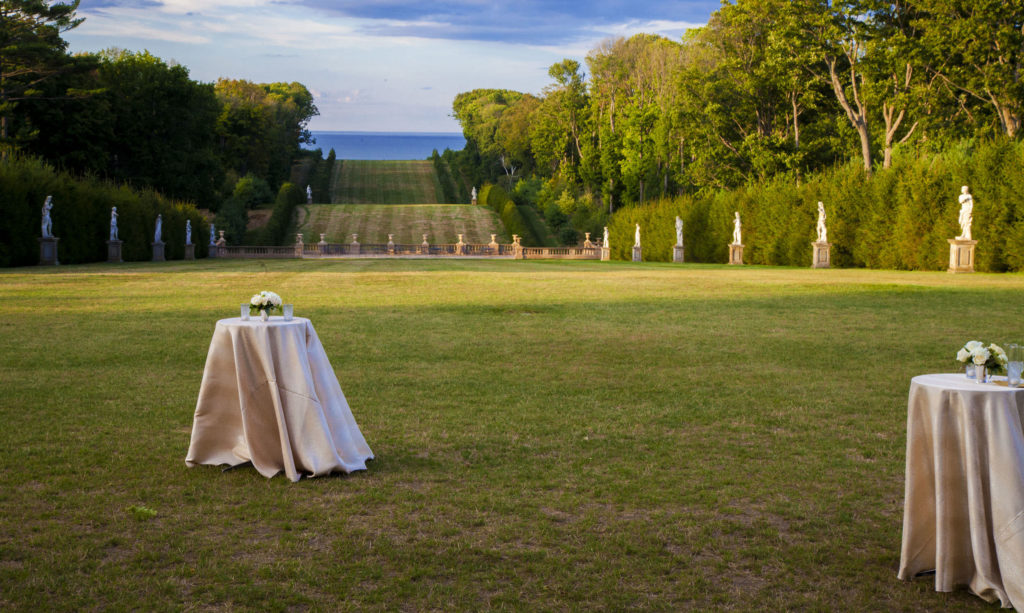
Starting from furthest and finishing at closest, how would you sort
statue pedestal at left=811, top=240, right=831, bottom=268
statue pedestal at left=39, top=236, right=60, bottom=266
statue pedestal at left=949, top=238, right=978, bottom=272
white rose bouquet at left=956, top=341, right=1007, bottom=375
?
statue pedestal at left=39, top=236, right=60, bottom=266 < statue pedestal at left=811, top=240, right=831, bottom=268 < statue pedestal at left=949, top=238, right=978, bottom=272 < white rose bouquet at left=956, top=341, right=1007, bottom=375

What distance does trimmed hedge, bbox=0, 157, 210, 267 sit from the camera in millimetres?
33031

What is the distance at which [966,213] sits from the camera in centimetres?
2558

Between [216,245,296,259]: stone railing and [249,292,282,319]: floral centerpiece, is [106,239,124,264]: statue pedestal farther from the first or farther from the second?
[249,292,282,319]: floral centerpiece

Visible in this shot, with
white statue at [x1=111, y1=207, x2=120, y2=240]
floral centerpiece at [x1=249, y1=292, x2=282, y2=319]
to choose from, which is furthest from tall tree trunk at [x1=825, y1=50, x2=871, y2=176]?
floral centerpiece at [x1=249, y1=292, x2=282, y2=319]

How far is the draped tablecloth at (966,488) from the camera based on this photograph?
3.52 m

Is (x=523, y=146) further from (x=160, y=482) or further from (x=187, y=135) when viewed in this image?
(x=160, y=482)

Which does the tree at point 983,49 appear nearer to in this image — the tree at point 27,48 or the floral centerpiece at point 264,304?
the floral centerpiece at point 264,304

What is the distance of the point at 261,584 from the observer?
12.7 ft

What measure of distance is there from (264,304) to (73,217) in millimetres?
35617

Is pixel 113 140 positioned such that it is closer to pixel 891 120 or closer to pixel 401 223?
pixel 401 223

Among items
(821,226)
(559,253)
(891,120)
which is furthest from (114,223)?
(891,120)

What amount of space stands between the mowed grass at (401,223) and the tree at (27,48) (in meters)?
21.2

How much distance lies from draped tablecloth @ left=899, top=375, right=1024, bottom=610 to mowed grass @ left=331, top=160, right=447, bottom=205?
88.4 m

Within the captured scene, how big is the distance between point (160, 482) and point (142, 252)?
4155 centimetres
